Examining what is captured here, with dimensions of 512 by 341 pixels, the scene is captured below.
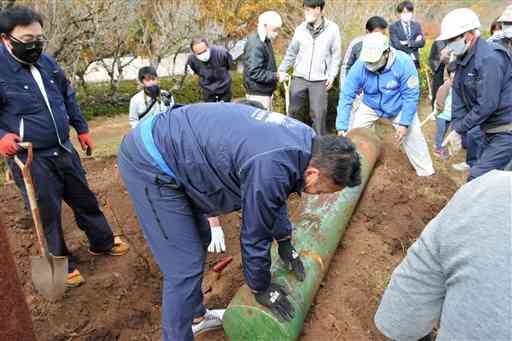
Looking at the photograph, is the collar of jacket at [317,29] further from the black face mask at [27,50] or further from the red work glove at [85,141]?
the black face mask at [27,50]

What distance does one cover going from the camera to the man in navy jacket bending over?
1.96m

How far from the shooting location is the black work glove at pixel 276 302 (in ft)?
7.67

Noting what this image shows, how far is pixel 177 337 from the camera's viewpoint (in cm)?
241

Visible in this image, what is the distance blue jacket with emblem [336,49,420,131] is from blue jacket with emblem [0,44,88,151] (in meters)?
3.19

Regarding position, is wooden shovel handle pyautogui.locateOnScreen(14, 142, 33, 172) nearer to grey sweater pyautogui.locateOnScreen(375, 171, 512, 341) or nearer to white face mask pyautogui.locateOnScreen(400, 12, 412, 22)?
grey sweater pyautogui.locateOnScreen(375, 171, 512, 341)

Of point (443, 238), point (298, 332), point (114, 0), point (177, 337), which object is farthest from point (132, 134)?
point (114, 0)

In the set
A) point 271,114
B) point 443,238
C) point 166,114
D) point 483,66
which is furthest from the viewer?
point 483,66

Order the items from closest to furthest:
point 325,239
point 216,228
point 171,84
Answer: point 325,239 → point 216,228 → point 171,84

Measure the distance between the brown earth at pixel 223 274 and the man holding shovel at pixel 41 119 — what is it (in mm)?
348

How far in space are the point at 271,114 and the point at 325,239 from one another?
1.35 metres

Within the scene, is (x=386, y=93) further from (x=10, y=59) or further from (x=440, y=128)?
(x=10, y=59)

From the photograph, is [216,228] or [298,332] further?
[216,228]

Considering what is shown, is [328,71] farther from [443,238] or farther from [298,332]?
[443,238]

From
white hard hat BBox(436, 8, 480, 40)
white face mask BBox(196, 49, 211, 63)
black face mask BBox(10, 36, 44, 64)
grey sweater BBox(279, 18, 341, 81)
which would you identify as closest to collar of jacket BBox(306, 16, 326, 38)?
grey sweater BBox(279, 18, 341, 81)
